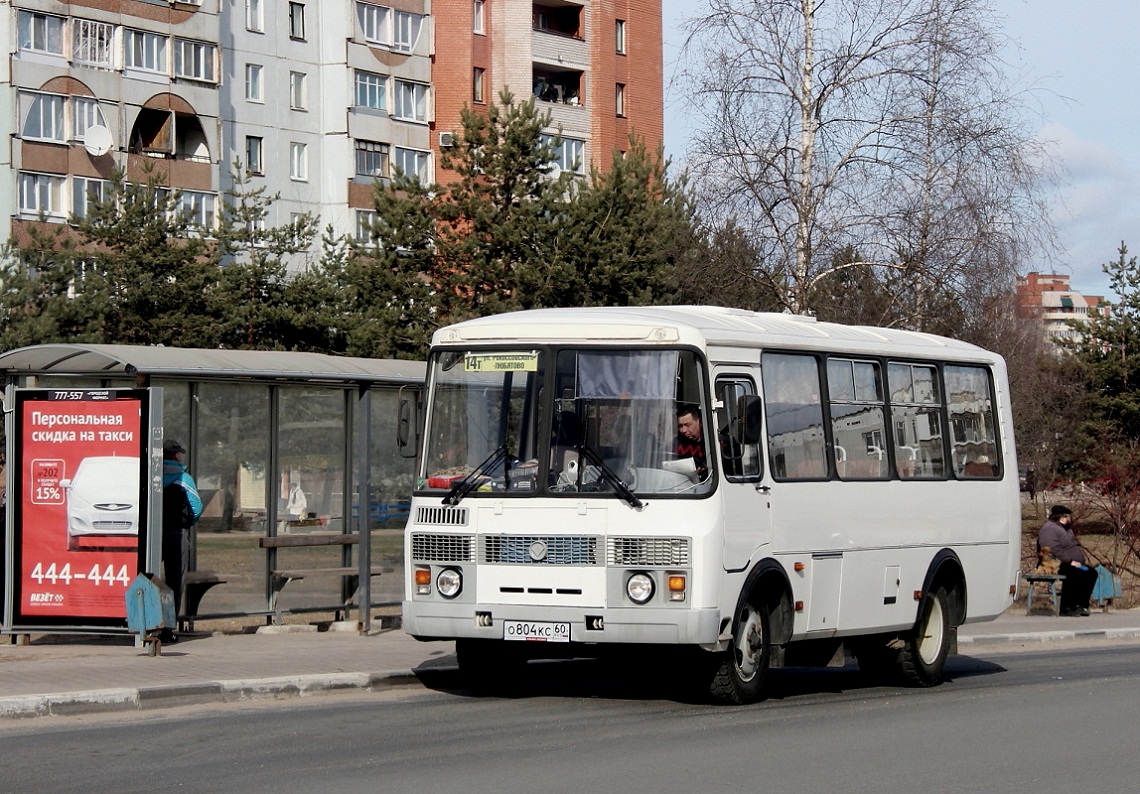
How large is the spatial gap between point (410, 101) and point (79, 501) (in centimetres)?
6191

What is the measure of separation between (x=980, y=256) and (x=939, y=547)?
12161 mm

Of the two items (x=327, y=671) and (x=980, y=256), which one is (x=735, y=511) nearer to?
(x=327, y=671)

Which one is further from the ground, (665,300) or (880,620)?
(665,300)

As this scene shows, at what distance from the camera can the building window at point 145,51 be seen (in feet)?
208

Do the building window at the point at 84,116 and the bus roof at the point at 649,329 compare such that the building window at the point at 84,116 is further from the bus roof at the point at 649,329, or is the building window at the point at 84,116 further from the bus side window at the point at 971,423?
the bus roof at the point at 649,329

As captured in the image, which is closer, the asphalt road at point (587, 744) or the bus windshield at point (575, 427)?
the asphalt road at point (587, 744)

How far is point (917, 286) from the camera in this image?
27.5 m

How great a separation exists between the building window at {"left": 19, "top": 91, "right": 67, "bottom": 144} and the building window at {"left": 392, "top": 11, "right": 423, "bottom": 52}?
1794cm

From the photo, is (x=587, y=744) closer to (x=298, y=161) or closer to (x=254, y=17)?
(x=254, y=17)

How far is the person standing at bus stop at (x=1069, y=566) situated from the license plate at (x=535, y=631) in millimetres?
16435

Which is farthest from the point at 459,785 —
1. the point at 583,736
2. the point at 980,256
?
the point at 980,256

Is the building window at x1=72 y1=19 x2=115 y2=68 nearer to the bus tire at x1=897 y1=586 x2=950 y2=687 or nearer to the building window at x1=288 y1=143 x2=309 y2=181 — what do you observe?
the building window at x1=288 y1=143 x2=309 y2=181

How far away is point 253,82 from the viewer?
71.1m

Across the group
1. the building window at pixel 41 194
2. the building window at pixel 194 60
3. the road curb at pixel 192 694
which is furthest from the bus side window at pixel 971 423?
the building window at pixel 194 60
